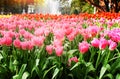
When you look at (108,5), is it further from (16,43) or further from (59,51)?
(59,51)

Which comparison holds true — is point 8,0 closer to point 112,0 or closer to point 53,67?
point 112,0

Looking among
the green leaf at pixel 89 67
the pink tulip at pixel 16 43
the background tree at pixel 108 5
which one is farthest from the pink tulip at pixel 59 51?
the background tree at pixel 108 5

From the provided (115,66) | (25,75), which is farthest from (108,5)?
(25,75)

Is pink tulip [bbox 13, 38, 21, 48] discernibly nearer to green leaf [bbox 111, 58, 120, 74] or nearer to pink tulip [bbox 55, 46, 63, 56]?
→ pink tulip [bbox 55, 46, 63, 56]

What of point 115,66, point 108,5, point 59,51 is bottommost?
point 108,5

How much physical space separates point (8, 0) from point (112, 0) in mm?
39094

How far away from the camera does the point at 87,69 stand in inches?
122

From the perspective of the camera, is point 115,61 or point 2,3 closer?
point 115,61

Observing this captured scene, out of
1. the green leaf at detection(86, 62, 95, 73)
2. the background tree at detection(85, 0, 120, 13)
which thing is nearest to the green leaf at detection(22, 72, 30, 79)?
the green leaf at detection(86, 62, 95, 73)

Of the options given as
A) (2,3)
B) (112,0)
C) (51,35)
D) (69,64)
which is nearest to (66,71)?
(69,64)

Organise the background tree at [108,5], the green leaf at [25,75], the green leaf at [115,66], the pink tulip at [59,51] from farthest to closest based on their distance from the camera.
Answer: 1. the background tree at [108,5]
2. the green leaf at [115,66]
3. the pink tulip at [59,51]
4. the green leaf at [25,75]

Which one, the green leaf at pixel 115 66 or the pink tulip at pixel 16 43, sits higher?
the pink tulip at pixel 16 43

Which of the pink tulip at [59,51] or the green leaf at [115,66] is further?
the green leaf at [115,66]

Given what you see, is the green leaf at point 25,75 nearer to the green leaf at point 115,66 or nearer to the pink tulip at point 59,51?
the pink tulip at point 59,51
